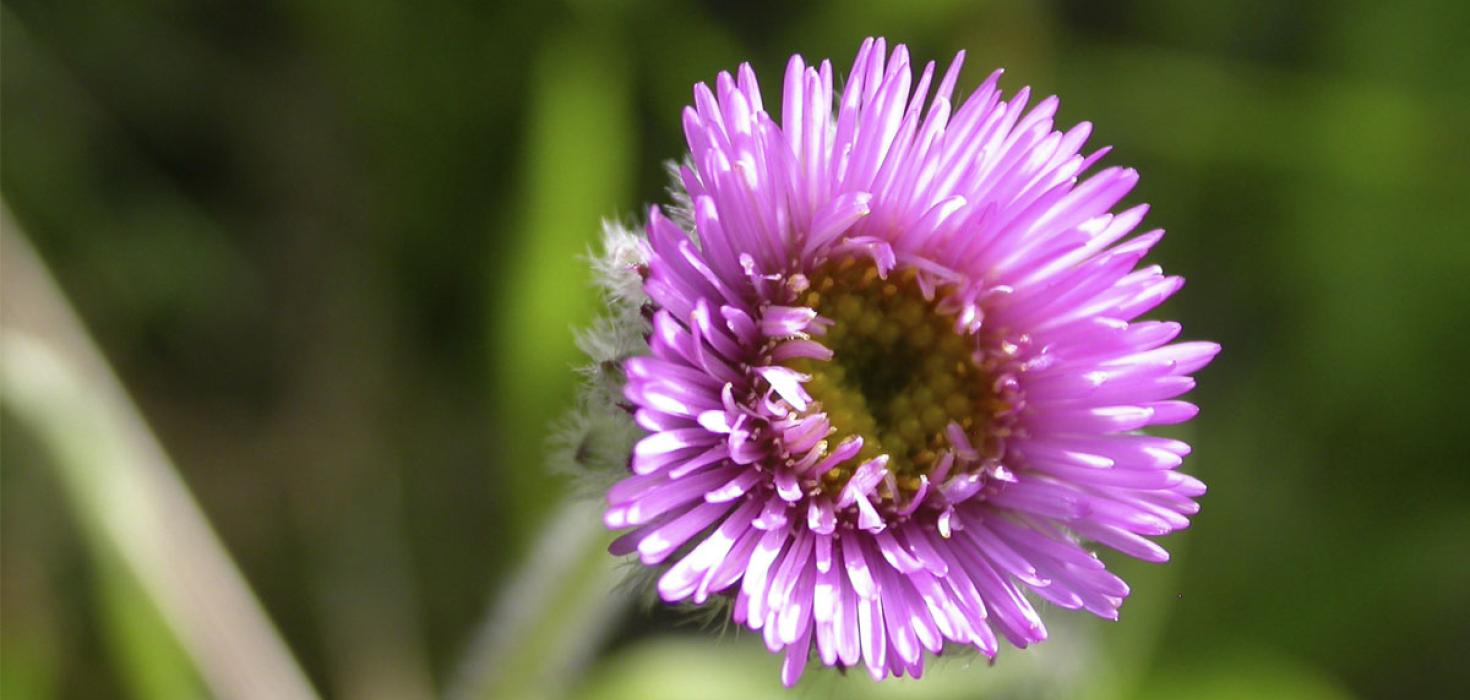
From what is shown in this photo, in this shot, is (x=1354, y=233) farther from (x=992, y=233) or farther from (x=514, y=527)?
(x=514, y=527)

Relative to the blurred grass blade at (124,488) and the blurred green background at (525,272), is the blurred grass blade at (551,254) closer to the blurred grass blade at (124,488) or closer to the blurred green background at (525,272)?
the blurred green background at (525,272)

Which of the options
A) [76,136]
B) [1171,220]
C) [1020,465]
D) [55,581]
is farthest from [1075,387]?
[76,136]

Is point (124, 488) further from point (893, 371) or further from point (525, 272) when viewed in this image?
point (893, 371)

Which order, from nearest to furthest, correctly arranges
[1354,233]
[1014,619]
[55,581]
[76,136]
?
[1014,619]
[55,581]
[76,136]
[1354,233]

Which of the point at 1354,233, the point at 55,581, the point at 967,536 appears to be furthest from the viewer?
the point at 1354,233

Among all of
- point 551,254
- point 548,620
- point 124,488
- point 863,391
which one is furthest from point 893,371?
point 124,488

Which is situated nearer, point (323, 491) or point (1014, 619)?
point (1014, 619)

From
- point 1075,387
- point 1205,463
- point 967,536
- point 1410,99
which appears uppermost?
point 1410,99
